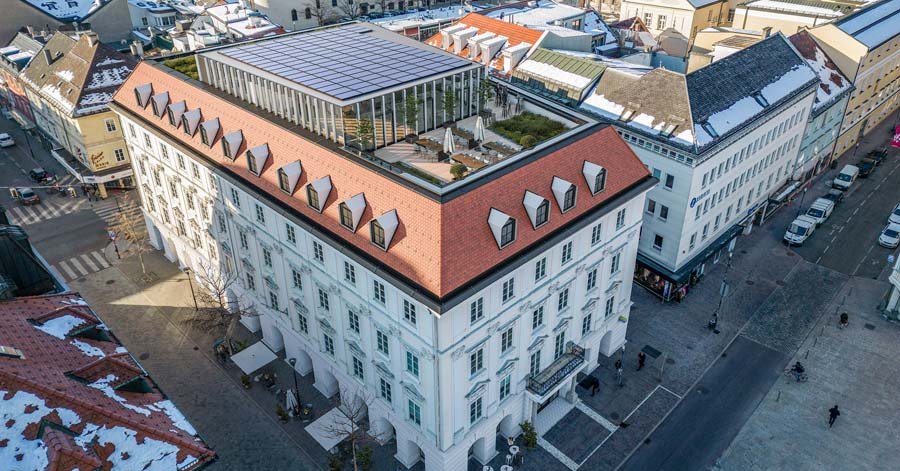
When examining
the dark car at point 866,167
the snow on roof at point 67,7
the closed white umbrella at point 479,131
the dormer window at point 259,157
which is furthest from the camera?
the snow on roof at point 67,7

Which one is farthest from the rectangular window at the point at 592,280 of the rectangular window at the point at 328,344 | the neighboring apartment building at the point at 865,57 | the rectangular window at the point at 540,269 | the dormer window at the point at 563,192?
the neighboring apartment building at the point at 865,57

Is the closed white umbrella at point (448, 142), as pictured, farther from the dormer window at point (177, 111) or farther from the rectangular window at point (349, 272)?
the dormer window at point (177, 111)

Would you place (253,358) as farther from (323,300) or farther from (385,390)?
(385,390)

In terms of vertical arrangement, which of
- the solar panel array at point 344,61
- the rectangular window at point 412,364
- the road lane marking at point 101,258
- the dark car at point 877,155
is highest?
the solar panel array at point 344,61

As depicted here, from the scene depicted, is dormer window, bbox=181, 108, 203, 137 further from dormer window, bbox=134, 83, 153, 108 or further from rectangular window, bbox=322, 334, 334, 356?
rectangular window, bbox=322, 334, 334, 356

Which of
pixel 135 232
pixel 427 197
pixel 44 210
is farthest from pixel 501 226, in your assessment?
pixel 44 210

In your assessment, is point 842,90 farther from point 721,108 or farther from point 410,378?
point 410,378
